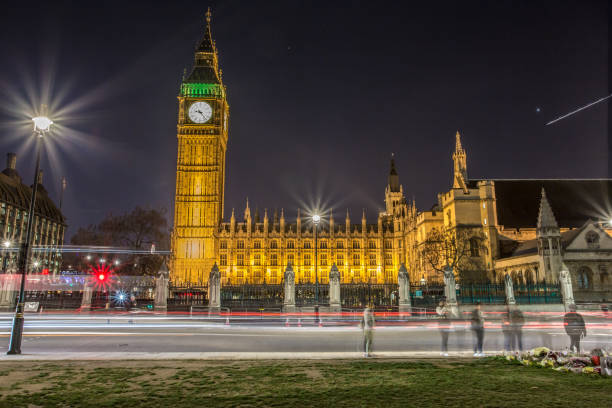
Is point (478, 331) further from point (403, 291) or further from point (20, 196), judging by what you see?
point (20, 196)

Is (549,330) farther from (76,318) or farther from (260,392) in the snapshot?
(76,318)

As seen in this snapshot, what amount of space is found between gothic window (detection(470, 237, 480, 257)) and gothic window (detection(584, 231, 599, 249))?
449 inches

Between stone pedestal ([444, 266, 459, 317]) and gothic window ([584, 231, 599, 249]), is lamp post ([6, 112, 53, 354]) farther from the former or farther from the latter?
gothic window ([584, 231, 599, 249])

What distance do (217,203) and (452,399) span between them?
6855 centimetres

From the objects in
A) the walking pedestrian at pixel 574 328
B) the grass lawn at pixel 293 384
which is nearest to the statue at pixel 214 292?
the grass lawn at pixel 293 384

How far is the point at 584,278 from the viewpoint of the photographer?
3506 cm

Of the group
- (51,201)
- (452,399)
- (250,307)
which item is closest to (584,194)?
(250,307)

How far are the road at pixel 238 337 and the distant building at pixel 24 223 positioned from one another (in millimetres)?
42365

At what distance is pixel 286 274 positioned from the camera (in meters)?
26.6

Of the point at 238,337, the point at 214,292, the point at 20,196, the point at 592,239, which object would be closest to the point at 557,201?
the point at 592,239

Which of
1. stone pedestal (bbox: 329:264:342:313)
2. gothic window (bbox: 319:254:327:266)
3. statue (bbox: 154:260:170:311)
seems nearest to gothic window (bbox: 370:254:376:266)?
gothic window (bbox: 319:254:327:266)

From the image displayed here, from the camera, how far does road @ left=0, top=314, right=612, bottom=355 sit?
12328 mm

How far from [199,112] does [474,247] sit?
5226 centimetres

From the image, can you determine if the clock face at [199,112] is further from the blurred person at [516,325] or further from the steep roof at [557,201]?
the blurred person at [516,325]
